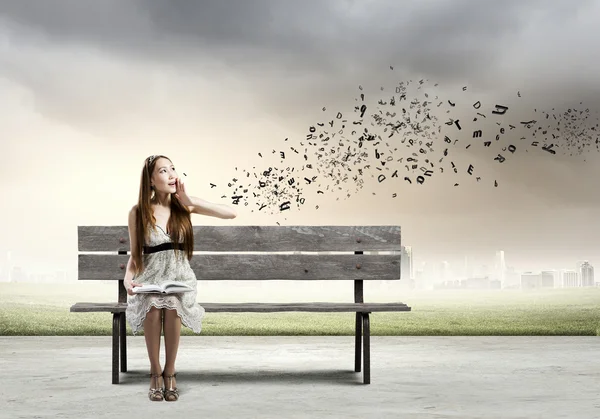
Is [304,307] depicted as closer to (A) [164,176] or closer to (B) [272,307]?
(B) [272,307]

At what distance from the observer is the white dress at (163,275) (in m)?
4.59

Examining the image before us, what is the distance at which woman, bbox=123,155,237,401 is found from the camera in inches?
180

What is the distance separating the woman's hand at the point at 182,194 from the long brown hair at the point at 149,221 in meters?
0.07

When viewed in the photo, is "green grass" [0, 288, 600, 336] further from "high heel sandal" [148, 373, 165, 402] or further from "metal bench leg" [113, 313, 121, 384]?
"high heel sandal" [148, 373, 165, 402]

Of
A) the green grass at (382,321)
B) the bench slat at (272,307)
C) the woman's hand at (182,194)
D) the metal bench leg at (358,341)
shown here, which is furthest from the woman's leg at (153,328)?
the green grass at (382,321)

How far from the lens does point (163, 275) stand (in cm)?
466

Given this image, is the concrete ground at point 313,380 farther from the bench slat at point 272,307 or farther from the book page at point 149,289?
the book page at point 149,289

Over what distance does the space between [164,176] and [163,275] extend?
52 centimetres

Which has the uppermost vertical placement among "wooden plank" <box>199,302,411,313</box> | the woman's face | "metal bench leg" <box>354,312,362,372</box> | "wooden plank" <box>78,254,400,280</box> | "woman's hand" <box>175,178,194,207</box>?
the woman's face

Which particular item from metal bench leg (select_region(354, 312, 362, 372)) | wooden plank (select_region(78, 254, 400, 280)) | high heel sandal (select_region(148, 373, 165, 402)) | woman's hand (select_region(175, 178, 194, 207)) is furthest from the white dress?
metal bench leg (select_region(354, 312, 362, 372))

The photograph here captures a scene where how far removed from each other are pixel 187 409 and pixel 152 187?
1.26 m

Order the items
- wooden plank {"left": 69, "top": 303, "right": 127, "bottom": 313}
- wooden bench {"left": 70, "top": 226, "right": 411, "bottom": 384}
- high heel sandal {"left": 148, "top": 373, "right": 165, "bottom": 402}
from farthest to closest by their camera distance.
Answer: wooden bench {"left": 70, "top": 226, "right": 411, "bottom": 384} < wooden plank {"left": 69, "top": 303, "right": 127, "bottom": 313} < high heel sandal {"left": 148, "top": 373, "right": 165, "bottom": 402}

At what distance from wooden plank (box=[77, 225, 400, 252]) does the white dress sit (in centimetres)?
78

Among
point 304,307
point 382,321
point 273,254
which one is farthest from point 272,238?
point 382,321
